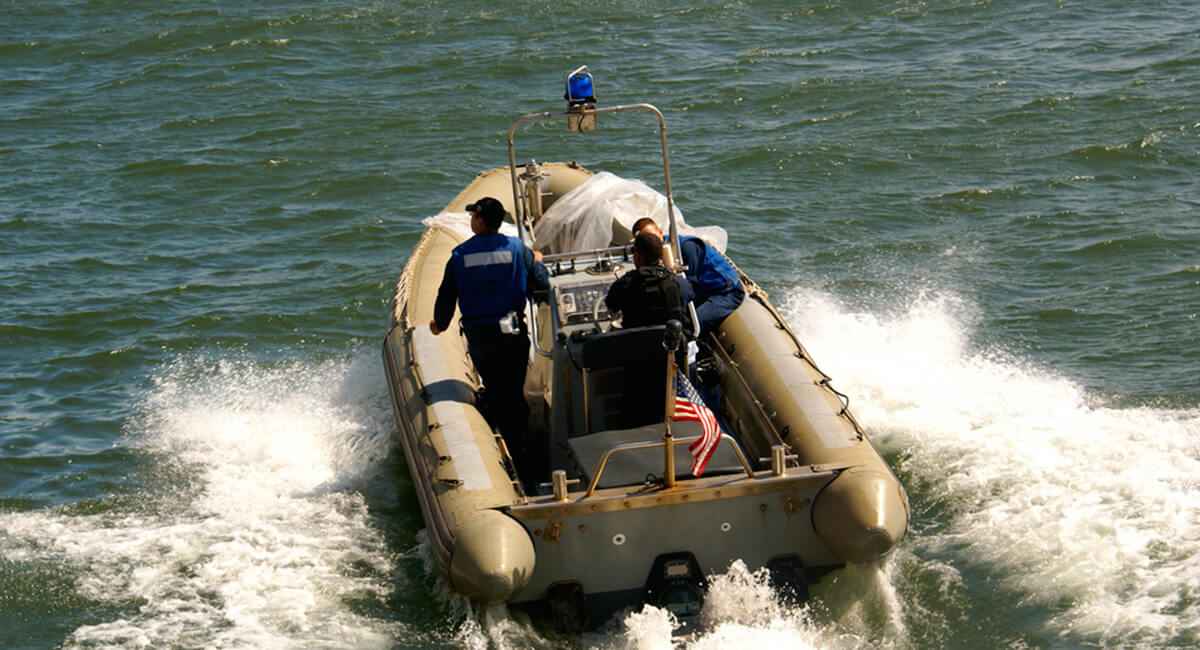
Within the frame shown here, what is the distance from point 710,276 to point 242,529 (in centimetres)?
299

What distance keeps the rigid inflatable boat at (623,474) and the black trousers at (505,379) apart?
13 cm

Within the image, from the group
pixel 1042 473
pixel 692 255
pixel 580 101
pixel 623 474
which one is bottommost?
pixel 1042 473

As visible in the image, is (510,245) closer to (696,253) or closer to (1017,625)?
(696,253)

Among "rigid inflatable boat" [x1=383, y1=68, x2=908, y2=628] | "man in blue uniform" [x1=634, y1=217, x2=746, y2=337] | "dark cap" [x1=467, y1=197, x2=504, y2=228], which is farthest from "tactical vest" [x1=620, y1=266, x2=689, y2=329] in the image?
"man in blue uniform" [x1=634, y1=217, x2=746, y2=337]

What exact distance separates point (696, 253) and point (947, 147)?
27.9ft

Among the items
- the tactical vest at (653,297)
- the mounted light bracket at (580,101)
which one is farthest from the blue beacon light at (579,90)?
the tactical vest at (653,297)

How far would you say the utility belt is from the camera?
829 cm

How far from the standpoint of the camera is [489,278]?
8.27 metres

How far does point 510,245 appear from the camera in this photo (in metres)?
8.29

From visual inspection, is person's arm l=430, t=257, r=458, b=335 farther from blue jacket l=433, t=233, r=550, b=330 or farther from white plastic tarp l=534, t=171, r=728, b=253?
white plastic tarp l=534, t=171, r=728, b=253

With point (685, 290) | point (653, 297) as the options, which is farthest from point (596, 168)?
point (653, 297)

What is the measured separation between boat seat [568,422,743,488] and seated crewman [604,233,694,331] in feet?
1.75

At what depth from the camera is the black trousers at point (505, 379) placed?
8398 millimetres

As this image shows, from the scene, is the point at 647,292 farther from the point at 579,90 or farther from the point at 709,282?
the point at 579,90
